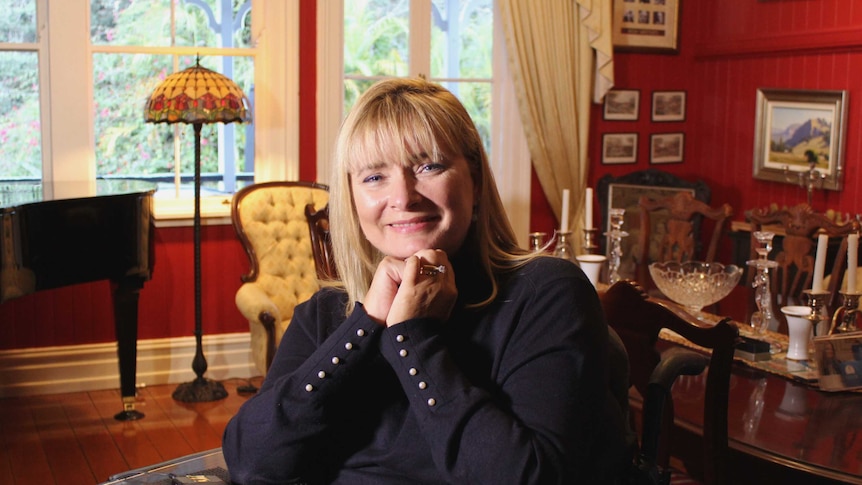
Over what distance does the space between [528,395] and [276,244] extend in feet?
11.4

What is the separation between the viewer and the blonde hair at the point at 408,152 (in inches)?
66.7

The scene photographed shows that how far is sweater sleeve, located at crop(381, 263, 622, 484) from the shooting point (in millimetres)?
1532

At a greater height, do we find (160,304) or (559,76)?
(559,76)

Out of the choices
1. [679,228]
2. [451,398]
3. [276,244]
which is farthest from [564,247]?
[451,398]

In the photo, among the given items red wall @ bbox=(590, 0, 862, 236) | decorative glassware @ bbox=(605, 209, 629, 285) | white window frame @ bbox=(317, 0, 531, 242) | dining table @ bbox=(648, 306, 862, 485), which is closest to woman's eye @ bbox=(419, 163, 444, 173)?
dining table @ bbox=(648, 306, 862, 485)

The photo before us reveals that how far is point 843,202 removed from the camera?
516cm

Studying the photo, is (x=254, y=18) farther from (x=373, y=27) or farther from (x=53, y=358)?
(x=53, y=358)

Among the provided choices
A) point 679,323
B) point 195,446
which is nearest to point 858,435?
point 679,323

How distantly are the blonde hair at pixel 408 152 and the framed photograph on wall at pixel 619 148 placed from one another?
4.31 metres

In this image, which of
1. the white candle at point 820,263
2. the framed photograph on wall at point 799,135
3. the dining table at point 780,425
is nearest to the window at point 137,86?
the framed photograph on wall at point 799,135

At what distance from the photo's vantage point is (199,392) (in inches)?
196

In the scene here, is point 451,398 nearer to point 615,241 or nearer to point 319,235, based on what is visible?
point 615,241

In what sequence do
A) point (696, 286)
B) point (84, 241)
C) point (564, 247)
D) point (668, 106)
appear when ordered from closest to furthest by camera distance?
point (696, 286) < point (564, 247) < point (84, 241) < point (668, 106)

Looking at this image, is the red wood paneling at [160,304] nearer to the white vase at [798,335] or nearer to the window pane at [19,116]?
the window pane at [19,116]
